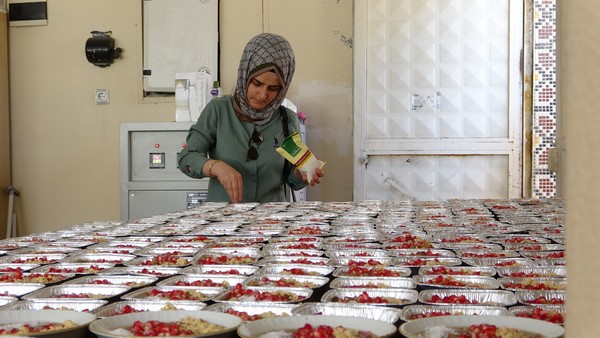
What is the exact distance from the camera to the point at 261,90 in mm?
3857

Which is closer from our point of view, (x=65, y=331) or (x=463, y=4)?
(x=65, y=331)

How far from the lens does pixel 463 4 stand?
5422 millimetres

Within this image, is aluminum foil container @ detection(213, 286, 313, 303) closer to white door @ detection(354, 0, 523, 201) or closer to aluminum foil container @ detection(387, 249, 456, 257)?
aluminum foil container @ detection(387, 249, 456, 257)

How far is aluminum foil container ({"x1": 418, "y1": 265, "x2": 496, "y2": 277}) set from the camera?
185 cm

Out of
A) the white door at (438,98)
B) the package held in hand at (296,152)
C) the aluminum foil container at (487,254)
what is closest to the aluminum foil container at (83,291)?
the aluminum foil container at (487,254)

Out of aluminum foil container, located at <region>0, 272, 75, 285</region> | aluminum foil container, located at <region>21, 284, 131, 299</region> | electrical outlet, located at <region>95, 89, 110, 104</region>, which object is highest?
electrical outlet, located at <region>95, 89, 110, 104</region>

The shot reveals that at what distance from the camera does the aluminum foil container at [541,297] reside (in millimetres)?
1496

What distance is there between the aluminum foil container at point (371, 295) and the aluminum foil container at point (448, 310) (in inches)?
3.1

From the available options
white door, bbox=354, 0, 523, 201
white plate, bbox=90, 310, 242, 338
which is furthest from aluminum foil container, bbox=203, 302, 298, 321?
white door, bbox=354, 0, 523, 201

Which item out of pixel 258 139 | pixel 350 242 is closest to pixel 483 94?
pixel 258 139

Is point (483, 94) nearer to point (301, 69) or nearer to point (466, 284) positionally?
point (301, 69)

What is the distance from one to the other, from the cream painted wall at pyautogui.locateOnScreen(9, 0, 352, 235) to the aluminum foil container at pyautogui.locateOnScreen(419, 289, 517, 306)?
420 cm

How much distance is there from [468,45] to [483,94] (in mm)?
408

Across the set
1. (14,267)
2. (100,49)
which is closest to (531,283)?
(14,267)
